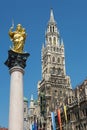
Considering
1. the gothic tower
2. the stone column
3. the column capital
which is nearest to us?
the stone column

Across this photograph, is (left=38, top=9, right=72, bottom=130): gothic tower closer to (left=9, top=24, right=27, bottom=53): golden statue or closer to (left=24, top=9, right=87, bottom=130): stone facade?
(left=24, top=9, right=87, bottom=130): stone facade

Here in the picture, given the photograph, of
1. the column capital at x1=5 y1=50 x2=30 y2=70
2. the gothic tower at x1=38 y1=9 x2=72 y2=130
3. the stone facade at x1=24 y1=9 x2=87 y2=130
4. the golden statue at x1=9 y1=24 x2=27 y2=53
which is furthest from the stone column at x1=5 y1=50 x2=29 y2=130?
the gothic tower at x1=38 y1=9 x2=72 y2=130

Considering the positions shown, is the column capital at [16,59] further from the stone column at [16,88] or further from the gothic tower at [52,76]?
the gothic tower at [52,76]

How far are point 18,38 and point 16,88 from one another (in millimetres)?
5289

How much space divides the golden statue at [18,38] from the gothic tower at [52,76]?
55.3 meters

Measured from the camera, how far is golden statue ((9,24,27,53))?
29156 millimetres

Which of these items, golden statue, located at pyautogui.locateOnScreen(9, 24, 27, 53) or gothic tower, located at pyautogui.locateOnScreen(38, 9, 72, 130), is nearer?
golden statue, located at pyautogui.locateOnScreen(9, 24, 27, 53)

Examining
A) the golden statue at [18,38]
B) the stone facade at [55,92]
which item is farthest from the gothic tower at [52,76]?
the golden statue at [18,38]

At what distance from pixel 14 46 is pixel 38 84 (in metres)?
72.6

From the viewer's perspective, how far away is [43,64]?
107 m

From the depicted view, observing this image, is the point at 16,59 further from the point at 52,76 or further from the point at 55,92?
the point at 52,76

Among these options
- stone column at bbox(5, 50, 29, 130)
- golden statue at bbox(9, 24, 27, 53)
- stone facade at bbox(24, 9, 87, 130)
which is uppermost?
stone facade at bbox(24, 9, 87, 130)

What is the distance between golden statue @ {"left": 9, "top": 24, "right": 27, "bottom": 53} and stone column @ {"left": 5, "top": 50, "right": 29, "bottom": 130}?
2.36 feet

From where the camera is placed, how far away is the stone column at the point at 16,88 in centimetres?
2581
